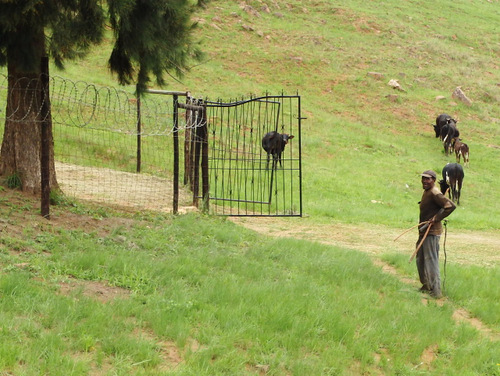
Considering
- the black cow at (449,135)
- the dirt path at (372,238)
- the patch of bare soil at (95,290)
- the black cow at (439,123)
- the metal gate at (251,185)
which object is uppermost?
the black cow at (439,123)

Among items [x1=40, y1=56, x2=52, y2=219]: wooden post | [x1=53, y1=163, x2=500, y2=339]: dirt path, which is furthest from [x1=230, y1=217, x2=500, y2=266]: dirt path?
[x1=40, y1=56, x2=52, y2=219]: wooden post

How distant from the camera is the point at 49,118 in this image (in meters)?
8.75

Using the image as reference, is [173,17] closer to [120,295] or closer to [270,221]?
[120,295]

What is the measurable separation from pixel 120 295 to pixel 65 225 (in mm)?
2346

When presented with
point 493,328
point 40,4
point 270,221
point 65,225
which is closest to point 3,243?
point 65,225

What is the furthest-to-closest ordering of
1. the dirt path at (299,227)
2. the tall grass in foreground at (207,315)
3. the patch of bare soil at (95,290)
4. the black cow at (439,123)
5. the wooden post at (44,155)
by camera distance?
1. the black cow at (439,123)
2. the dirt path at (299,227)
3. the wooden post at (44,155)
4. the patch of bare soil at (95,290)
5. the tall grass in foreground at (207,315)

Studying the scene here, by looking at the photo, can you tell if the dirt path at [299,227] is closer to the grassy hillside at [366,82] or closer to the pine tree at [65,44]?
the grassy hillside at [366,82]

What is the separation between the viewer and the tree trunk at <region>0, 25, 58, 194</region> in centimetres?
916

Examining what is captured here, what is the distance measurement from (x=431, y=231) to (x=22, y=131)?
5.77 m

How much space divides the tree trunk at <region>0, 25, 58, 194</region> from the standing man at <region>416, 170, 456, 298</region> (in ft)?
16.9

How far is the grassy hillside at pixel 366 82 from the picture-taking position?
1902cm

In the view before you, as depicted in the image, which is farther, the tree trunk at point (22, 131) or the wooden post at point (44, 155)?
the tree trunk at point (22, 131)

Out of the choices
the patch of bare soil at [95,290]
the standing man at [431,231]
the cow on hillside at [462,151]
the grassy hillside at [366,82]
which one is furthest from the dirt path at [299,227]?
the cow on hillside at [462,151]

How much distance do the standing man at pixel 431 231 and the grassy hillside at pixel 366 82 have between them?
6.06 metres
